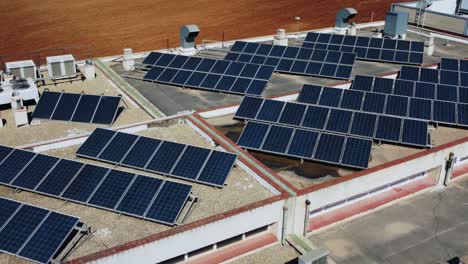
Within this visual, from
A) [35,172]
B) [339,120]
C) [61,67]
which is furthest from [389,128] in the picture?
[61,67]

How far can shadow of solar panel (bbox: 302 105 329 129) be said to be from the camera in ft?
87.7

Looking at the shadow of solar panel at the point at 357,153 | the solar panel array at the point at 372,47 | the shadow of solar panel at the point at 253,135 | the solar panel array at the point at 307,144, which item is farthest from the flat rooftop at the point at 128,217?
the solar panel array at the point at 372,47

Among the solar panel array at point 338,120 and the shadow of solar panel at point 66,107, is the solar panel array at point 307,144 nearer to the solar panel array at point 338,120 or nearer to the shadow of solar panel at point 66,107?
the solar panel array at point 338,120

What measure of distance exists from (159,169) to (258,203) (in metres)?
5.26

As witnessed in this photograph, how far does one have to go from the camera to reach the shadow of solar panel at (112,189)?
64.8ft

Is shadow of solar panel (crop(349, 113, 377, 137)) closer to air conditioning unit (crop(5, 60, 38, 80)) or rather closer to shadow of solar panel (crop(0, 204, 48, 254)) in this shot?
shadow of solar panel (crop(0, 204, 48, 254))

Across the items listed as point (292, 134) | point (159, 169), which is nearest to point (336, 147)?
point (292, 134)

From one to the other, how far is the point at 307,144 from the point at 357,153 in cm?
249

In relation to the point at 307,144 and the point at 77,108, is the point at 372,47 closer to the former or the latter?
the point at 307,144

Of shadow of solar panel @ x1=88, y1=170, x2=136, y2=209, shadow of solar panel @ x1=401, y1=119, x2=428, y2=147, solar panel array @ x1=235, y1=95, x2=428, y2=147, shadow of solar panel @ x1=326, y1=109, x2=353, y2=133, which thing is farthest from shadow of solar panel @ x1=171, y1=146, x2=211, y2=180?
shadow of solar panel @ x1=401, y1=119, x2=428, y2=147

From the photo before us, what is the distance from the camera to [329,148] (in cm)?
2423

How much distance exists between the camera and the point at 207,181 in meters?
21.3

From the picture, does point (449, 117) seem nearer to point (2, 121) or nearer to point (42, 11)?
point (2, 121)

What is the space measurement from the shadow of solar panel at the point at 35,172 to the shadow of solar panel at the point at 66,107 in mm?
7305
